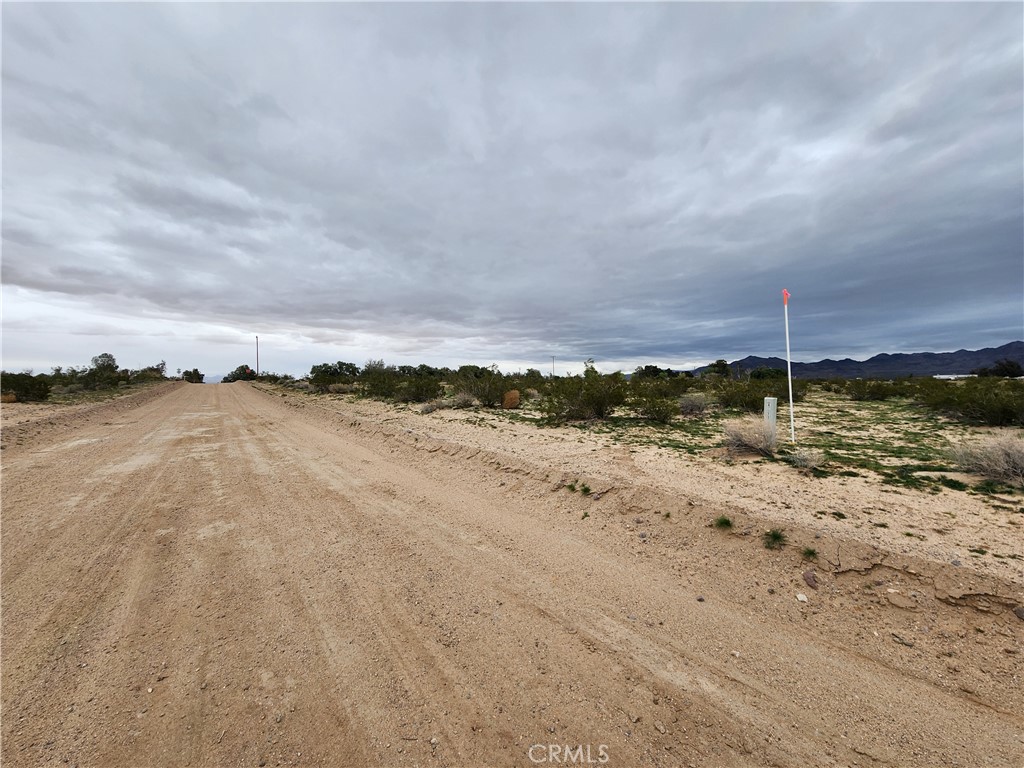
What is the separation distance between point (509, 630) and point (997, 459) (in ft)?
24.2

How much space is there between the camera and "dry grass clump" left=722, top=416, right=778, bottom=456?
771 cm

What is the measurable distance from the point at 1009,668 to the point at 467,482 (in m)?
5.84

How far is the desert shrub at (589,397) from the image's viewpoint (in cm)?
1325

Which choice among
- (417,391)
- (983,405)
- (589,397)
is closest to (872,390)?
(983,405)

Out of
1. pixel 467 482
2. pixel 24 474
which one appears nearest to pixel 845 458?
pixel 467 482

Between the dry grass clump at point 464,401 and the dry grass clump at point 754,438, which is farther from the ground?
the dry grass clump at point 464,401

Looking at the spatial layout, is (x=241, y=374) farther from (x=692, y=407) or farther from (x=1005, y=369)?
(x=1005, y=369)

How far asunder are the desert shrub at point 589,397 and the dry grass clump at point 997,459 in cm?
787

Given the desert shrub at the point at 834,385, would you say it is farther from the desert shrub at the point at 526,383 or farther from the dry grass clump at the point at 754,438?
the dry grass clump at the point at 754,438

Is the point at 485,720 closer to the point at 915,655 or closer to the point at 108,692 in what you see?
the point at 108,692

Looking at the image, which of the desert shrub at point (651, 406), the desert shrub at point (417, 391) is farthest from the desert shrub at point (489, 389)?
the desert shrub at point (651, 406)

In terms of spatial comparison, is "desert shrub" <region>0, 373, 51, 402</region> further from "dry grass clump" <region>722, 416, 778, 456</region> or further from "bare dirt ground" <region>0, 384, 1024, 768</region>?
"dry grass clump" <region>722, 416, 778, 456</region>

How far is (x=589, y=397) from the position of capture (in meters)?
13.2

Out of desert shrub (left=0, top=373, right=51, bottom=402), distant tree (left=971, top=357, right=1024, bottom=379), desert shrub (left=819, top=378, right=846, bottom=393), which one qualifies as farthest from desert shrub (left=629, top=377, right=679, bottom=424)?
distant tree (left=971, top=357, right=1024, bottom=379)
